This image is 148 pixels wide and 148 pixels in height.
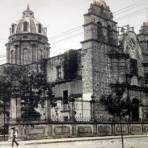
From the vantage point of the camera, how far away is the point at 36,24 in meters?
56.0

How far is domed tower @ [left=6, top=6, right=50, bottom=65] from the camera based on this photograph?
5506cm

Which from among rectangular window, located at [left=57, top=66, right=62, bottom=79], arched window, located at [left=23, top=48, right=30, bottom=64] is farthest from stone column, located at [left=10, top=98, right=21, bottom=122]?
arched window, located at [left=23, top=48, right=30, bottom=64]

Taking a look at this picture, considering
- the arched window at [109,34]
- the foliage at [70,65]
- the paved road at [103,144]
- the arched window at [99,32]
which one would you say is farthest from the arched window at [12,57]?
the paved road at [103,144]

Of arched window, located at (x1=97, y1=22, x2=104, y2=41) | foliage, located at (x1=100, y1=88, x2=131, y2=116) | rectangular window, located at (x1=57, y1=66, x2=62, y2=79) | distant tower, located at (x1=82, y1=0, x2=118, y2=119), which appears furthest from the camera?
rectangular window, located at (x1=57, y1=66, x2=62, y2=79)

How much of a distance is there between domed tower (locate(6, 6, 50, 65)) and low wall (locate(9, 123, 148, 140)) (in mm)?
26229

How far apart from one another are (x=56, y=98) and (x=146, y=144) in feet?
53.0

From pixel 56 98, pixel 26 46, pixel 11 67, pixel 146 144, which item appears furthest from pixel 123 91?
pixel 26 46

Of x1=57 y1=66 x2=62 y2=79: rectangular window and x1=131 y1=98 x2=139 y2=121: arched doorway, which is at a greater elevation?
x1=57 y1=66 x2=62 y2=79: rectangular window

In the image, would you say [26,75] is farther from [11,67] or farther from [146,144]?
[146,144]

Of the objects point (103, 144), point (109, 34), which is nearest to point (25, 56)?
point (109, 34)

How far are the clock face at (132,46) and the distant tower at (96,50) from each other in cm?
210

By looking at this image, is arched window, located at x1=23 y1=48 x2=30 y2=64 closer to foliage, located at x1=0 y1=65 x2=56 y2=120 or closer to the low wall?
foliage, located at x1=0 y1=65 x2=56 y2=120

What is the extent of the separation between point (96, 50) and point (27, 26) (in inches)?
792

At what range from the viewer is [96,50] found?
3847cm
